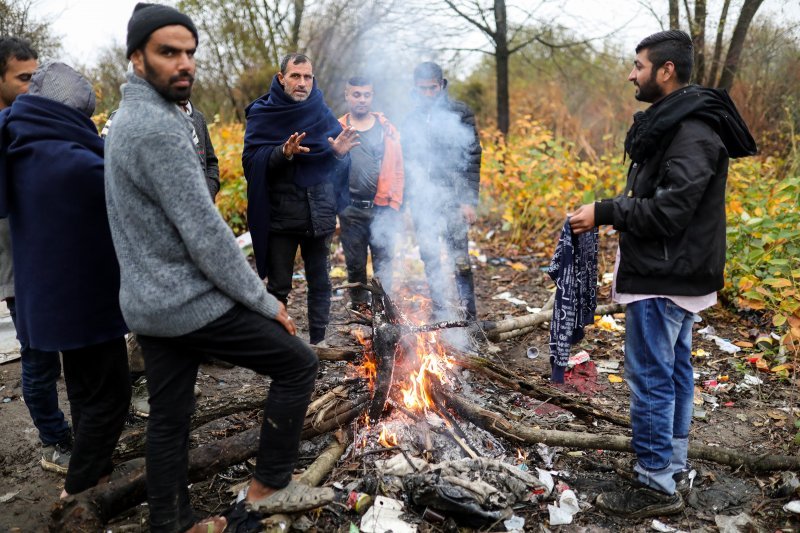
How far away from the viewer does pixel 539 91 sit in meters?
17.2

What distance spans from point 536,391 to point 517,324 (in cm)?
141

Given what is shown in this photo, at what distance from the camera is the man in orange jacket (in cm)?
545

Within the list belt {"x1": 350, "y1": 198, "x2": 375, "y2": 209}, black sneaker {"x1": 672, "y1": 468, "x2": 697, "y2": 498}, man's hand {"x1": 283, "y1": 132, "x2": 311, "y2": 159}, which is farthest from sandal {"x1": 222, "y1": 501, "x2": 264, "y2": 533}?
belt {"x1": 350, "y1": 198, "x2": 375, "y2": 209}

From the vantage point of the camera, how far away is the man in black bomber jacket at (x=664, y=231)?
2693 millimetres

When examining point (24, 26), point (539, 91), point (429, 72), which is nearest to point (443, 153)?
point (429, 72)

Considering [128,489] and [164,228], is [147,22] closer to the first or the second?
[164,228]

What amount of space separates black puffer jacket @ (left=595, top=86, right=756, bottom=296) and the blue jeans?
15 cm

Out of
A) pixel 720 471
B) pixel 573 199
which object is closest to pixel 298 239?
pixel 720 471

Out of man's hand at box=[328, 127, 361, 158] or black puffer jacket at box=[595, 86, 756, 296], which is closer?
black puffer jacket at box=[595, 86, 756, 296]

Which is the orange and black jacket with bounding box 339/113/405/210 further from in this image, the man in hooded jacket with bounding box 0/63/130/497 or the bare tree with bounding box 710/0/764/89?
the bare tree with bounding box 710/0/764/89

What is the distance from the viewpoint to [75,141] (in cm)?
278

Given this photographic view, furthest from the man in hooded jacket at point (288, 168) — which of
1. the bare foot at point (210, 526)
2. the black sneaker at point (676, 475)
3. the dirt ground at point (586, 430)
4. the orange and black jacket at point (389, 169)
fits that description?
the black sneaker at point (676, 475)

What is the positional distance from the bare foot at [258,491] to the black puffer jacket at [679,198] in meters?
2.04

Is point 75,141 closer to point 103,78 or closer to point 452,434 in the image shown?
point 452,434
